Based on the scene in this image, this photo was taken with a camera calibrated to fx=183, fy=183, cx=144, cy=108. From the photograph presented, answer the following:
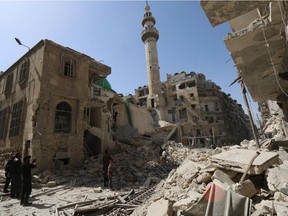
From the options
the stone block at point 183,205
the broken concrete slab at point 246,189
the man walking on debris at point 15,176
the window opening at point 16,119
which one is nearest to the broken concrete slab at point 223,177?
the broken concrete slab at point 246,189

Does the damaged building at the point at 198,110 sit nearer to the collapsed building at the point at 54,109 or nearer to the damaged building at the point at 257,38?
the collapsed building at the point at 54,109

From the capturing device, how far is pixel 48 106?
11.8 metres

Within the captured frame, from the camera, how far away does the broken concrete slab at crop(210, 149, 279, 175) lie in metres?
4.00

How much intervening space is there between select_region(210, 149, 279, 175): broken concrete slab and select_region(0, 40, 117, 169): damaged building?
9.80 metres

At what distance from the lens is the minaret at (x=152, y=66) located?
3934cm

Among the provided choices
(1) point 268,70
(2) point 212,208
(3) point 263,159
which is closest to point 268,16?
(1) point 268,70

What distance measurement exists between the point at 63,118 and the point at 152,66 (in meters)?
29.5

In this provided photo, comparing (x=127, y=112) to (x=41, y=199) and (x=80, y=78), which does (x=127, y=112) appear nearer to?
(x=80, y=78)

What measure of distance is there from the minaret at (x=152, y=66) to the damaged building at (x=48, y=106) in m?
24.2

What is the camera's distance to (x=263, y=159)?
4246 millimetres

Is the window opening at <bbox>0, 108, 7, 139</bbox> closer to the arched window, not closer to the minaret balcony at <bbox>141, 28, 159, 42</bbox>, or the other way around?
the arched window

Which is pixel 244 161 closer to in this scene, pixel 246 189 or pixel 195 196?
pixel 246 189

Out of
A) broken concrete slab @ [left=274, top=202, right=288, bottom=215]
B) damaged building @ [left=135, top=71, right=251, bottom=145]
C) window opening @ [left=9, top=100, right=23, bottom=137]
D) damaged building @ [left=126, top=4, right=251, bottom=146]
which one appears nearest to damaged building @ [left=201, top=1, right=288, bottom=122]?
broken concrete slab @ [left=274, top=202, right=288, bottom=215]

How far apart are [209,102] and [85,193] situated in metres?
39.1
